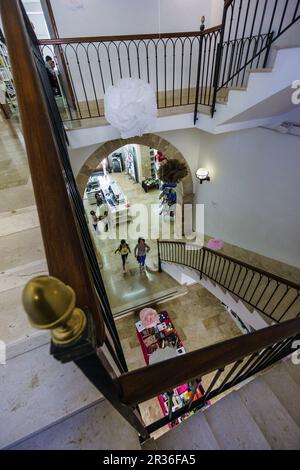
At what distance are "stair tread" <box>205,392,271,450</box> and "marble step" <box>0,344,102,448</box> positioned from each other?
29.5 inches

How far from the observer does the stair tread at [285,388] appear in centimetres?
137

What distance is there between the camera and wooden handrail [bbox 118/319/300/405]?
71 cm

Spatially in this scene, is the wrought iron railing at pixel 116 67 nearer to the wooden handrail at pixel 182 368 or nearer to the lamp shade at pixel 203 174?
the lamp shade at pixel 203 174

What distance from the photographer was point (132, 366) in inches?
158

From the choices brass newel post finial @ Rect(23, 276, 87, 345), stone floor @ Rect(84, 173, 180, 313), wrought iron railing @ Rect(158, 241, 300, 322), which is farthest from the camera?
stone floor @ Rect(84, 173, 180, 313)

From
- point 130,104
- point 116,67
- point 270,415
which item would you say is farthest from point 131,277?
point 116,67

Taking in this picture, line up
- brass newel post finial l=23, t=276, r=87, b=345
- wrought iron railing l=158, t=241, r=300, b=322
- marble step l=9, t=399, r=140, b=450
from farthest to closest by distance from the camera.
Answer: wrought iron railing l=158, t=241, r=300, b=322 → marble step l=9, t=399, r=140, b=450 → brass newel post finial l=23, t=276, r=87, b=345

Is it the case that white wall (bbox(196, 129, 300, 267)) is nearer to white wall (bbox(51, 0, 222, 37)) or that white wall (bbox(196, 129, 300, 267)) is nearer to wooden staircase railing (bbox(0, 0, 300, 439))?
white wall (bbox(51, 0, 222, 37))

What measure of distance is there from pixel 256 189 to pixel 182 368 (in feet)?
13.0

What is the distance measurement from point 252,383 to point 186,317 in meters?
3.34

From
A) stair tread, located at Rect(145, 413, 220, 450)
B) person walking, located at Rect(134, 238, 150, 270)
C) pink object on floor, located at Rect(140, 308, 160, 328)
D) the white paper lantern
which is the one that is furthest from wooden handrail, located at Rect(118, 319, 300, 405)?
person walking, located at Rect(134, 238, 150, 270)

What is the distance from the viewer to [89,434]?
902mm

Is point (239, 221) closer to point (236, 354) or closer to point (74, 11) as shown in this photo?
point (236, 354)
